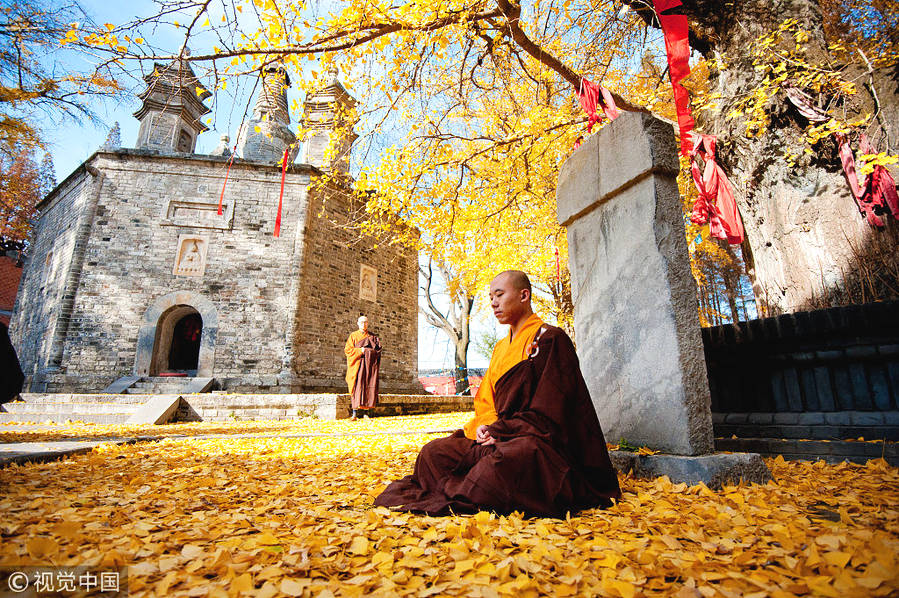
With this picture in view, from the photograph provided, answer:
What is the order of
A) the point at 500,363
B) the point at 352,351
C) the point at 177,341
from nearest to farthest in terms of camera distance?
the point at 500,363 → the point at 352,351 → the point at 177,341

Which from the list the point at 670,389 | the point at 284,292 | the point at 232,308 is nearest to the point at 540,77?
the point at 670,389

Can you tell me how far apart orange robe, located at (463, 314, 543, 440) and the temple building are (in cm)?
829

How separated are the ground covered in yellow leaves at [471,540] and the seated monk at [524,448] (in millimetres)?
113

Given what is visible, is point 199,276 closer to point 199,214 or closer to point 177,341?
point 199,214

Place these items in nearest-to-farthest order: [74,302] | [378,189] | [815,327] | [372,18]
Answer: [815,327] → [372,18] → [378,189] → [74,302]

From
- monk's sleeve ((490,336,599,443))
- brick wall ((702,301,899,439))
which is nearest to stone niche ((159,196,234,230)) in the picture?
monk's sleeve ((490,336,599,443))

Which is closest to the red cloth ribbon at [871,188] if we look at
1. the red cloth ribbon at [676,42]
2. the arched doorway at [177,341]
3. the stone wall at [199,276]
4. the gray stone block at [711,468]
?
the red cloth ribbon at [676,42]

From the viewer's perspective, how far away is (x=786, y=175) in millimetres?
Result: 5113

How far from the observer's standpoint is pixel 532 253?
14.1 m

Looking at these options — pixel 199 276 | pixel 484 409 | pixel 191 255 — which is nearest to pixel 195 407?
pixel 199 276

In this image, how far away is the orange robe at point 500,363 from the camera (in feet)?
8.05

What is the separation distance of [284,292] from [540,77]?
28.4 feet

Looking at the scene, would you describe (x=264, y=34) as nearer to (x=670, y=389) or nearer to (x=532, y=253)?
(x=670, y=389)

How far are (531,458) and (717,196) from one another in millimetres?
5012
